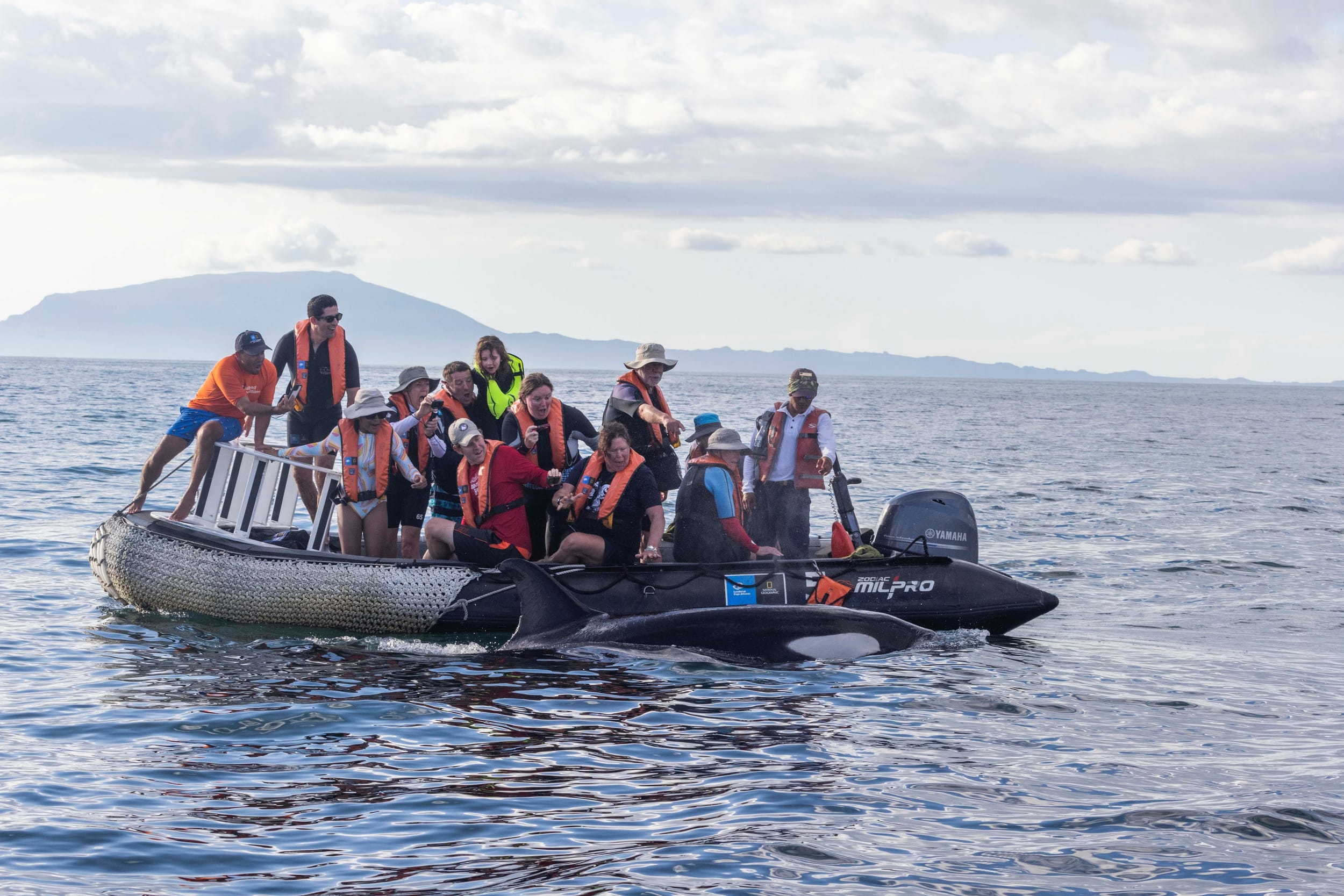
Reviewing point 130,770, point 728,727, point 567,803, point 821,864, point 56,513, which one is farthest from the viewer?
point 56,513

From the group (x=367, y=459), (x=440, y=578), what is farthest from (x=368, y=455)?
(x=440, y=578)

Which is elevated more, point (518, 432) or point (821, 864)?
point (518, 432)

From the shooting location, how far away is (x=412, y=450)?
38.3 feet

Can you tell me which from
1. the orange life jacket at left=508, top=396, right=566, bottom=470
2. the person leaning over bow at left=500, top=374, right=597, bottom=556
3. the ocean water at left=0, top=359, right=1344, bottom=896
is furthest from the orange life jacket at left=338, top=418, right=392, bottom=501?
the ocean water at left=0, top=359, right=1344, bottom=896

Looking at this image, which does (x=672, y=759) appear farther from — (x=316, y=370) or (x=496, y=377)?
(x=316, y=370)

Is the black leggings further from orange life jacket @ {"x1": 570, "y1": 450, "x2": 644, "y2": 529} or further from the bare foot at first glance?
the bare foot

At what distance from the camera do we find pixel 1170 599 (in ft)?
49.6

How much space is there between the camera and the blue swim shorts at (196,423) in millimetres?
12367

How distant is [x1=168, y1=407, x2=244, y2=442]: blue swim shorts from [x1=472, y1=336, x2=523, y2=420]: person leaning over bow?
8.46 ft

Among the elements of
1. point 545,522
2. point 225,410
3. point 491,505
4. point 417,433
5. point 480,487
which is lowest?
point 545,522

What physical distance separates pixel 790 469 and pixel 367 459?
4102 mm

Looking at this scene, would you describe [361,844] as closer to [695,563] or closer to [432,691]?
[432,691]

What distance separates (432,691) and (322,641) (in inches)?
90.4

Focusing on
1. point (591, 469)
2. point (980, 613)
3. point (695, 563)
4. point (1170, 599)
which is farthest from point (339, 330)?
point (1170, 599)
